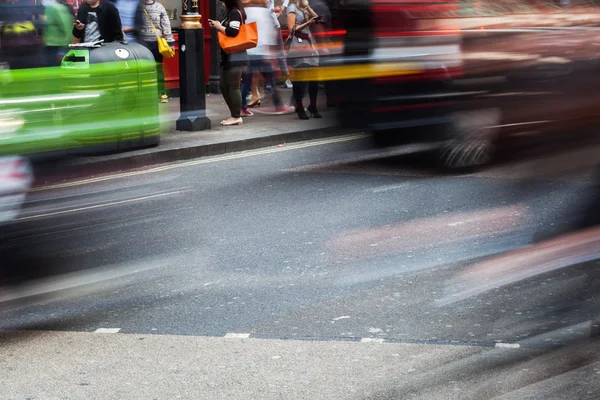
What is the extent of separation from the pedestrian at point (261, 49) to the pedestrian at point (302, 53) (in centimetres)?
29

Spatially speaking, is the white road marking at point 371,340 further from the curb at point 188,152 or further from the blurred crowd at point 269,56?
the blurred crowd at point 269,56

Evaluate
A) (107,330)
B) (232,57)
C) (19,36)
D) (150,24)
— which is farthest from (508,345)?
(150,24)

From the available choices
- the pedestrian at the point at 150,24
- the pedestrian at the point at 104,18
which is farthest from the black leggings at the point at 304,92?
the pedestrian at the point at 104,18

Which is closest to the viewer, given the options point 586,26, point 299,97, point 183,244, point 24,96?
point 586,26

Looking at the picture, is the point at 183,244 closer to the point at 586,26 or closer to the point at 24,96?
the point at 24,96

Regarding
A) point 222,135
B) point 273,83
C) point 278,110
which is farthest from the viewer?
point 273,83

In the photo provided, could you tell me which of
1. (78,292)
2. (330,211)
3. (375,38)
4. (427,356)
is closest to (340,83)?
Result: (375,38)

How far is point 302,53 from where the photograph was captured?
13070 millimetres

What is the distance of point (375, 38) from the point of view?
8523mm

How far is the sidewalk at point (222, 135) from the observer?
9875mm

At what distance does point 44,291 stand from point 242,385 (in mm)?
1851

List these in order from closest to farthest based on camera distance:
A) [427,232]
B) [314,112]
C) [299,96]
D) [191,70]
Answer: [427,232]
[191,70]
[314,112]
[299,96]

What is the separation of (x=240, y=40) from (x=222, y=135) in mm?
1239

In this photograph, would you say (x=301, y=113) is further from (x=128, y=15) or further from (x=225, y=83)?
(x=128, y=15)
